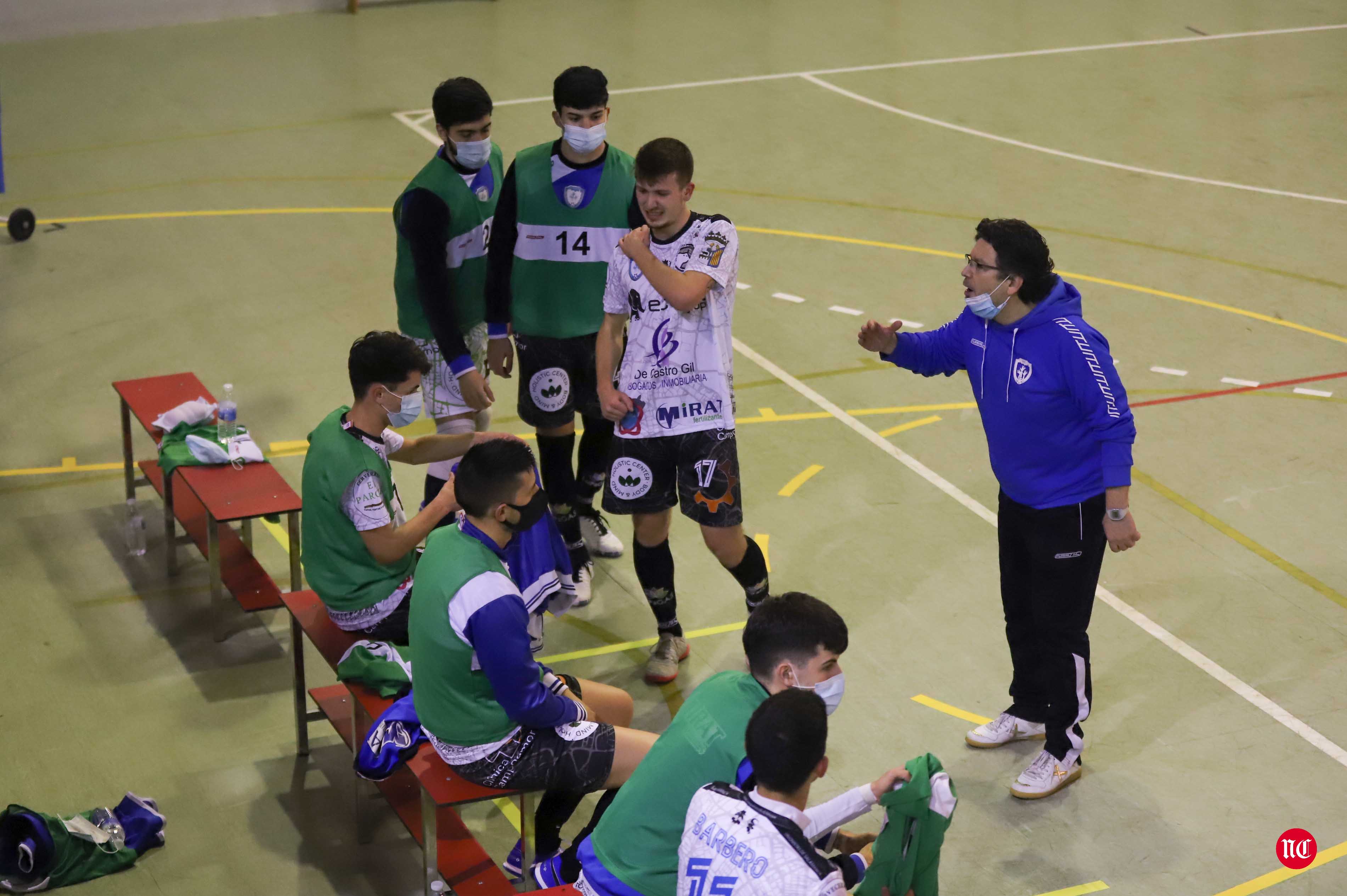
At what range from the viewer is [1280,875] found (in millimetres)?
5605

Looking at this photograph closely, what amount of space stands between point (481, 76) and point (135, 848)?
38.5 ft

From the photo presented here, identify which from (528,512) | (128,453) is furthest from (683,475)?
→ (128,453)

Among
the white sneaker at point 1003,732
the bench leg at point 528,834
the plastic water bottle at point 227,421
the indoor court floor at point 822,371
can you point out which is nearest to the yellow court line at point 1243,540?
the indoor court floor at point 822,371

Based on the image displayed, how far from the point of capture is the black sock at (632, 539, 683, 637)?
261 inches

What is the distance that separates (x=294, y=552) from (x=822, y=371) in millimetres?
4010

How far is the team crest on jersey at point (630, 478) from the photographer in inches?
251

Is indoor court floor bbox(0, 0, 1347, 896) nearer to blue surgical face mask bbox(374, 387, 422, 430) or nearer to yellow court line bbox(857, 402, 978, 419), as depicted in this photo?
yellow court line bbox(857, 402, 978, 419)

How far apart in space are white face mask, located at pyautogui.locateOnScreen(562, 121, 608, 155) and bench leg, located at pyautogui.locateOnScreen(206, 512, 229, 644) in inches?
93.7

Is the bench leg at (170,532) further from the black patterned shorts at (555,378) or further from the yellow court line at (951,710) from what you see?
the yellow court line at (951,710)

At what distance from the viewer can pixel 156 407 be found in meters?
7.69

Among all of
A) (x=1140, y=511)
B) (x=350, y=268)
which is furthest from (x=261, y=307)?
(x=1140, y=511)

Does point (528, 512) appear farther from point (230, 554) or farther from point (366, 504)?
point (230, 554)

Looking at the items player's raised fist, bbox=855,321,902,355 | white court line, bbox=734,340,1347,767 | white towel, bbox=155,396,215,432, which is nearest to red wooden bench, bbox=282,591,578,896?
white towel, bbox=155,396,215,432

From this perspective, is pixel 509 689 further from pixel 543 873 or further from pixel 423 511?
pixel 423 511
